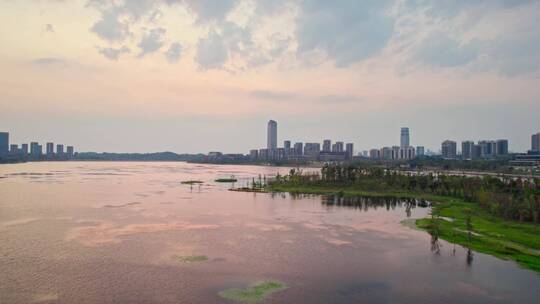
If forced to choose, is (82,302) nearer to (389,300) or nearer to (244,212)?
(389,300)

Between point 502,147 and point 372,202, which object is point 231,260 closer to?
point 372,202

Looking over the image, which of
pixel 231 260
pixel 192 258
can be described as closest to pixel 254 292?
pixel 231 260

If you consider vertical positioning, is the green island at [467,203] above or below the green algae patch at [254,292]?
above

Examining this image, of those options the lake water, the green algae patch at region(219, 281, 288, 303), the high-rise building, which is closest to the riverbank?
the lake water

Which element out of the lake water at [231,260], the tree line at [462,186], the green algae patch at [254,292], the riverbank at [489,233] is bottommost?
the green algae patch at [254,292]

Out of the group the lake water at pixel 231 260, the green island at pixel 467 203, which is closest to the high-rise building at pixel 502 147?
the green island at pixel 467 203

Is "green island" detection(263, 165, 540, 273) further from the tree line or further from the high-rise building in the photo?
the high-rise building

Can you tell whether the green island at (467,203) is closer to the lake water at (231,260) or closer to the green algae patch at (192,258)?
the lake water at (231,260)
